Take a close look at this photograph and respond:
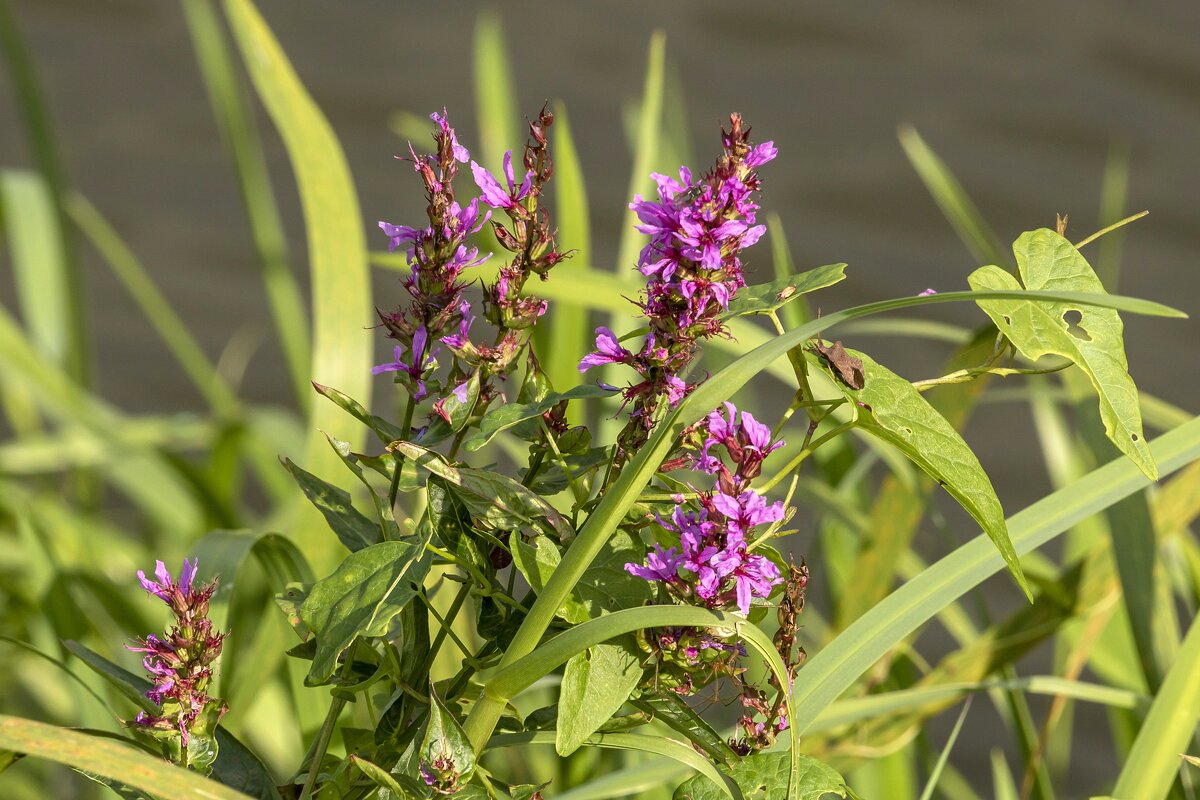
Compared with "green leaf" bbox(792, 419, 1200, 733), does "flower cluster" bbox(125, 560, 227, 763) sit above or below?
below

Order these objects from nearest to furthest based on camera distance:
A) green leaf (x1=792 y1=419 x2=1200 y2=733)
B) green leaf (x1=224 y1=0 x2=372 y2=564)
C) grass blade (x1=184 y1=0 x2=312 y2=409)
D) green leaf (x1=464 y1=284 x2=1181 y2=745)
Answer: green leaf (x1=464 y1=284 x2=1181 y2=745) < green leaf (x1=792 y1=419 x2=1200 y2=733) < green leaf (x1=224 y1=0 x2=372 y2=564) < grass blade (x1=184 y1=0 x2=312 y2=409)

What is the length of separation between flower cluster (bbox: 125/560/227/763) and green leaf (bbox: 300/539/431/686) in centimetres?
4

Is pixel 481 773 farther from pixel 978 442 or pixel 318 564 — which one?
pixel 978 442

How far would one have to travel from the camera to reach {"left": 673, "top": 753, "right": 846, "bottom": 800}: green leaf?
374mm

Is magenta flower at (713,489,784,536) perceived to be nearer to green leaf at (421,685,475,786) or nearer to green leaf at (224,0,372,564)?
green leaf at (421,685,475,786)

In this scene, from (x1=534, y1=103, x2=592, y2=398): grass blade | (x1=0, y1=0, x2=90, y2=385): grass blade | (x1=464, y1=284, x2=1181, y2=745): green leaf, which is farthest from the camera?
(x1=0, y1=0, x2=90, y2=385): grass blade

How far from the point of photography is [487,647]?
0.38 meters

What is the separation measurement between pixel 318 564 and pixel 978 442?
4.34 feet

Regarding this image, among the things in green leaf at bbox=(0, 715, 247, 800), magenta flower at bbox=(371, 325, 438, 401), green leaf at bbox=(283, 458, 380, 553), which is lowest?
green leaf at bbox=(0, 715, 247, 800)

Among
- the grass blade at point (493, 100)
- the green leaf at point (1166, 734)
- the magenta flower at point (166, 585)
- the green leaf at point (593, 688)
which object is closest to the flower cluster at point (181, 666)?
the magenta flower at point (166, 585)

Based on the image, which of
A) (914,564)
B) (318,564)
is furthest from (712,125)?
(318,564)

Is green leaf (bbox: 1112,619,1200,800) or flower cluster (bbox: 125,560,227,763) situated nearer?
flower cluster (bbox: 125,560,227,763)

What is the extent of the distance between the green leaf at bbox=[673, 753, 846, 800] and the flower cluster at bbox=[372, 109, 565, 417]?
139 millimetres

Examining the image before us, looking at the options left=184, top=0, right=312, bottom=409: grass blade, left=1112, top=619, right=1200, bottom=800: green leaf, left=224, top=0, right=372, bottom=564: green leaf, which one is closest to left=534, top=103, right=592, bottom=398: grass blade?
left=224, top=0, right=372, bottom=564: green leaf
